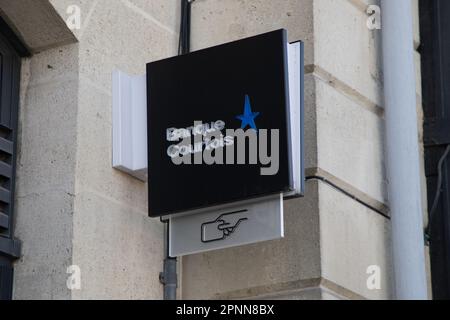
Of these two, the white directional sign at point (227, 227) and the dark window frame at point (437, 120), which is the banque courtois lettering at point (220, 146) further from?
the dark window frame at point (437, 120)

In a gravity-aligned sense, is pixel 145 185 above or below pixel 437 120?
below

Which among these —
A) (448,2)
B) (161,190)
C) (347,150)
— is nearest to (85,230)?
(161,190)

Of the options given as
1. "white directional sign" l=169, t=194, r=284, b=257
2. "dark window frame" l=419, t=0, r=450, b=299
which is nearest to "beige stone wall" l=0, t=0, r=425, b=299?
"white directional sign" l=169, t=194, r=284, b=257

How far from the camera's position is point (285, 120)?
18.9ft

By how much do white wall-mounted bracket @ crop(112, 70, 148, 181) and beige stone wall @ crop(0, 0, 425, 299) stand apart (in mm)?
38

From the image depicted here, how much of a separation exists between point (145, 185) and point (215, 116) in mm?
526

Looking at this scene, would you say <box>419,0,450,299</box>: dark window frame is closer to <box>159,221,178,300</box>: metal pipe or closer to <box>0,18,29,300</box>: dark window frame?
<box>159,221,178,300</box>: metal pipe

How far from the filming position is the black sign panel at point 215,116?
5.81 meters

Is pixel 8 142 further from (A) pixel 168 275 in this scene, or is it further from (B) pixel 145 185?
(A) pixel 168 275

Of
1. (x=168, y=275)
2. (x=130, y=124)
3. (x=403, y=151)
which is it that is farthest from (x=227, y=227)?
(x=403, y=151)

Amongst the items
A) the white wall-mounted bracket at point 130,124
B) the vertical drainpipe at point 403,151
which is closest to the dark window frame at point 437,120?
the vertical drainpipe at point 403,151

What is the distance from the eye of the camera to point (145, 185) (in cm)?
624

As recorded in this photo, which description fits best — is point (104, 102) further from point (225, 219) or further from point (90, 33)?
point (225, 219)
